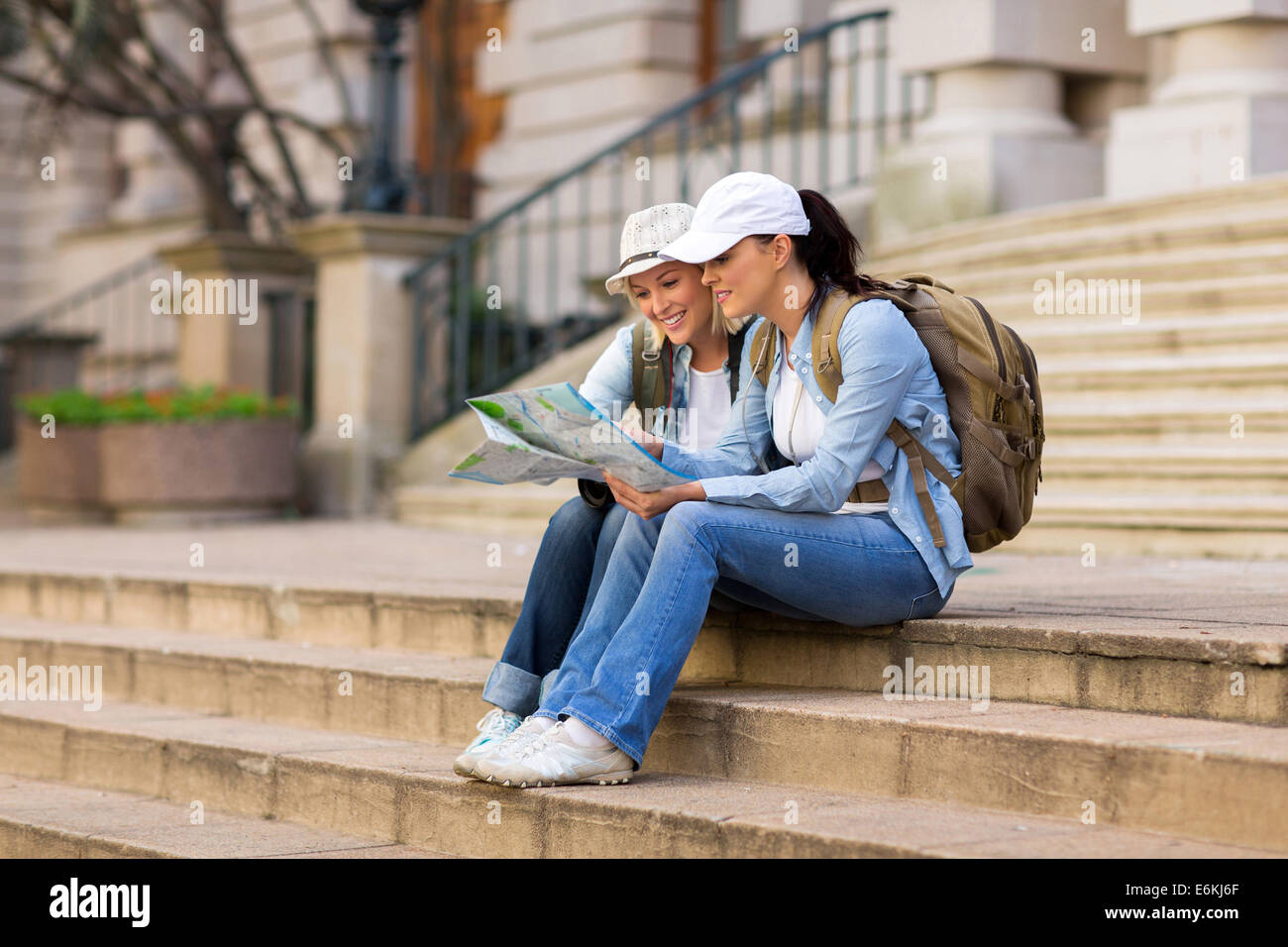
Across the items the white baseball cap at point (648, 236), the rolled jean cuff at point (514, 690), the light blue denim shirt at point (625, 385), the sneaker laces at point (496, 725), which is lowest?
the sneaker laces at point (496, 725)

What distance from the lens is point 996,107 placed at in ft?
34.4

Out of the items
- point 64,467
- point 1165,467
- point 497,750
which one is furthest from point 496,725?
point 64,467

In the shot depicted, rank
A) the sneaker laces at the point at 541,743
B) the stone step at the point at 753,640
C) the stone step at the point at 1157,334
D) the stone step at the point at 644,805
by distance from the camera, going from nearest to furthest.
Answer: the stone step at the point at 644,805, the stone step at the point at 753,640, the sneaker laces at the point at 541,743, the stone step at the point at 1157,334

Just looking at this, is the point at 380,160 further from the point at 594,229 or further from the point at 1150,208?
the point at 1150,208

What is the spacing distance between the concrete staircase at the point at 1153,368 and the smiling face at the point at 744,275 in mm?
2889

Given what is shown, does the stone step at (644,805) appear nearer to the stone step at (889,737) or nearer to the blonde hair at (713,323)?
the stone step at (889,737)

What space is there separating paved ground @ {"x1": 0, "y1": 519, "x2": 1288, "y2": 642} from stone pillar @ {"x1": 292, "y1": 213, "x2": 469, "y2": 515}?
1.29 ft

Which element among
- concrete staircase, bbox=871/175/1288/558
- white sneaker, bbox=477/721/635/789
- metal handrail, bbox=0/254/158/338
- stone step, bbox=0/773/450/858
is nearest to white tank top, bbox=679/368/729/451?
white sneaker, bbox=477/721/635/789

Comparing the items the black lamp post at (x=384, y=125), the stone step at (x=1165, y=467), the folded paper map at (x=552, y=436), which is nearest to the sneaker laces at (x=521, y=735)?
the folded paper map at (x=552, y=436)

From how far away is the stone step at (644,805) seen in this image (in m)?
3.29

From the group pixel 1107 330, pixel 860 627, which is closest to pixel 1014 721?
pixel 860 627

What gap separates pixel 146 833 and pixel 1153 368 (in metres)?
4.77
